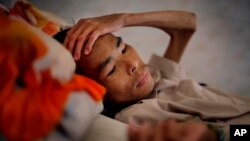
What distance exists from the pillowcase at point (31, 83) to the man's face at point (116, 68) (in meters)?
0.10

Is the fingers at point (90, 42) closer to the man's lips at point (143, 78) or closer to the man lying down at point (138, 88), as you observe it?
the man lying down at point (138, 88)

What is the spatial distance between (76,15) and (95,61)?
133mm

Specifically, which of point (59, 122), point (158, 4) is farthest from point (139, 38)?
point (59, 122)

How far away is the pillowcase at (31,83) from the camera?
2.14 feet

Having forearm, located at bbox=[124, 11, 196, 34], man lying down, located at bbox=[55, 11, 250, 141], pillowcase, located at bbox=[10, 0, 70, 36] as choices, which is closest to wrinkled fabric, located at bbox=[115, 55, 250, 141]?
man lying down, located at bbox=[55, 11, 250, 141]

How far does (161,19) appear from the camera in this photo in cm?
89

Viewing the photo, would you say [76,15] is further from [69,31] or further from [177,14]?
[177,14]

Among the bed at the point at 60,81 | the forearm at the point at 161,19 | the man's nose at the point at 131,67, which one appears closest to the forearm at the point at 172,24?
the forearm at the point at 161,19

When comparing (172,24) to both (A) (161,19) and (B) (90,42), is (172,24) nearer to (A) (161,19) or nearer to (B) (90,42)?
(A) (161,19)

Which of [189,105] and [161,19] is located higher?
[161,19]

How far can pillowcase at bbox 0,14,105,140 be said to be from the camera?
2.14 feet

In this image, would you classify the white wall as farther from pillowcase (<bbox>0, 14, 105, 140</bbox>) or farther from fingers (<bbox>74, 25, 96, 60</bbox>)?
pillowcase (<bbox>0, 14, 105, 140</bbox>)

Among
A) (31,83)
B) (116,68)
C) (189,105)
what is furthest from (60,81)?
(189,105)

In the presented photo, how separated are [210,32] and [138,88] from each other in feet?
0.74
